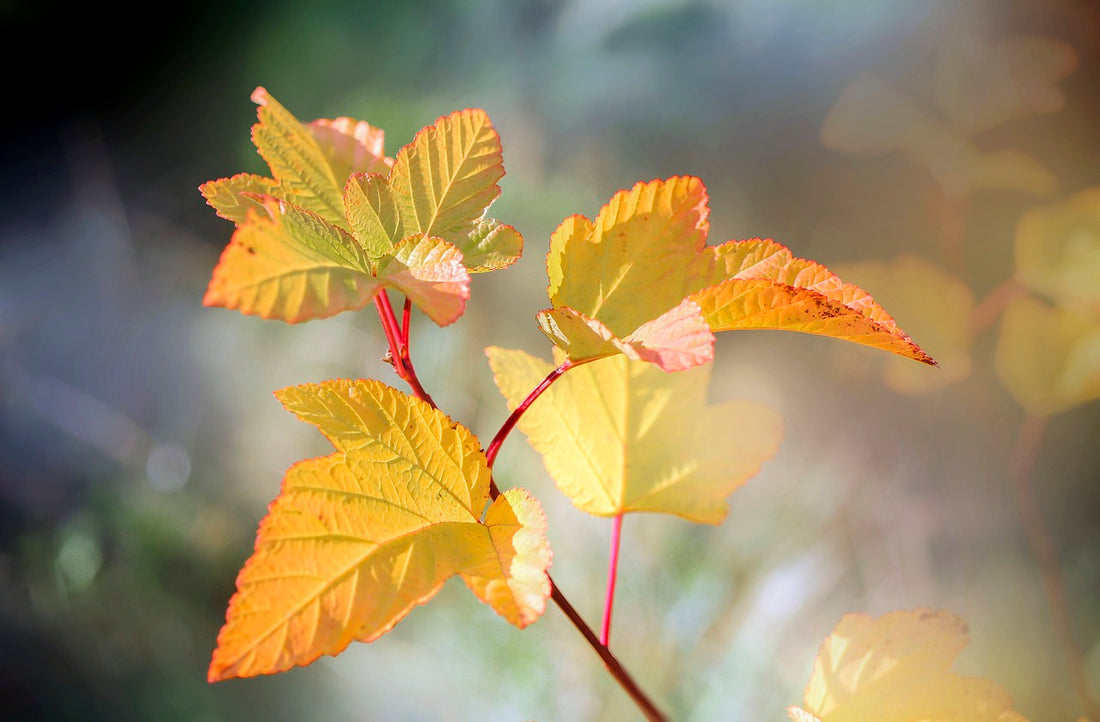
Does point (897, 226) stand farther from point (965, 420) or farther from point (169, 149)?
point (169, 149)

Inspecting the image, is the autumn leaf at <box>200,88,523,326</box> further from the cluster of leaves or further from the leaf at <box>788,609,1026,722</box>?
the leaf at <box>788,609,1026,722</box>

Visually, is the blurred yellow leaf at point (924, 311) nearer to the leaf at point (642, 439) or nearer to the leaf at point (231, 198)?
the leaf at point (642, 439)

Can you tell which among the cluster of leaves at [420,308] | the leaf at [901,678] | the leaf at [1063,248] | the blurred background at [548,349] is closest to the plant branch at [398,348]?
the cluster of leaves at [420,308]

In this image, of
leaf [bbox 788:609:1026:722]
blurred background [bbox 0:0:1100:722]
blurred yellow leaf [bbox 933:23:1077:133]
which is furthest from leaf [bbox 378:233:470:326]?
blurred yellow leaf [bbox 933:23:1077:133]

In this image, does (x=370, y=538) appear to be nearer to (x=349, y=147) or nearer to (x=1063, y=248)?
(x=349, y=147)

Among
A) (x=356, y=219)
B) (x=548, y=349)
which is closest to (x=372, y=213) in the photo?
(x=356, y=219)

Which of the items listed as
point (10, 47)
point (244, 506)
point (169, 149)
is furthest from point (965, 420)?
point (10, 47)
